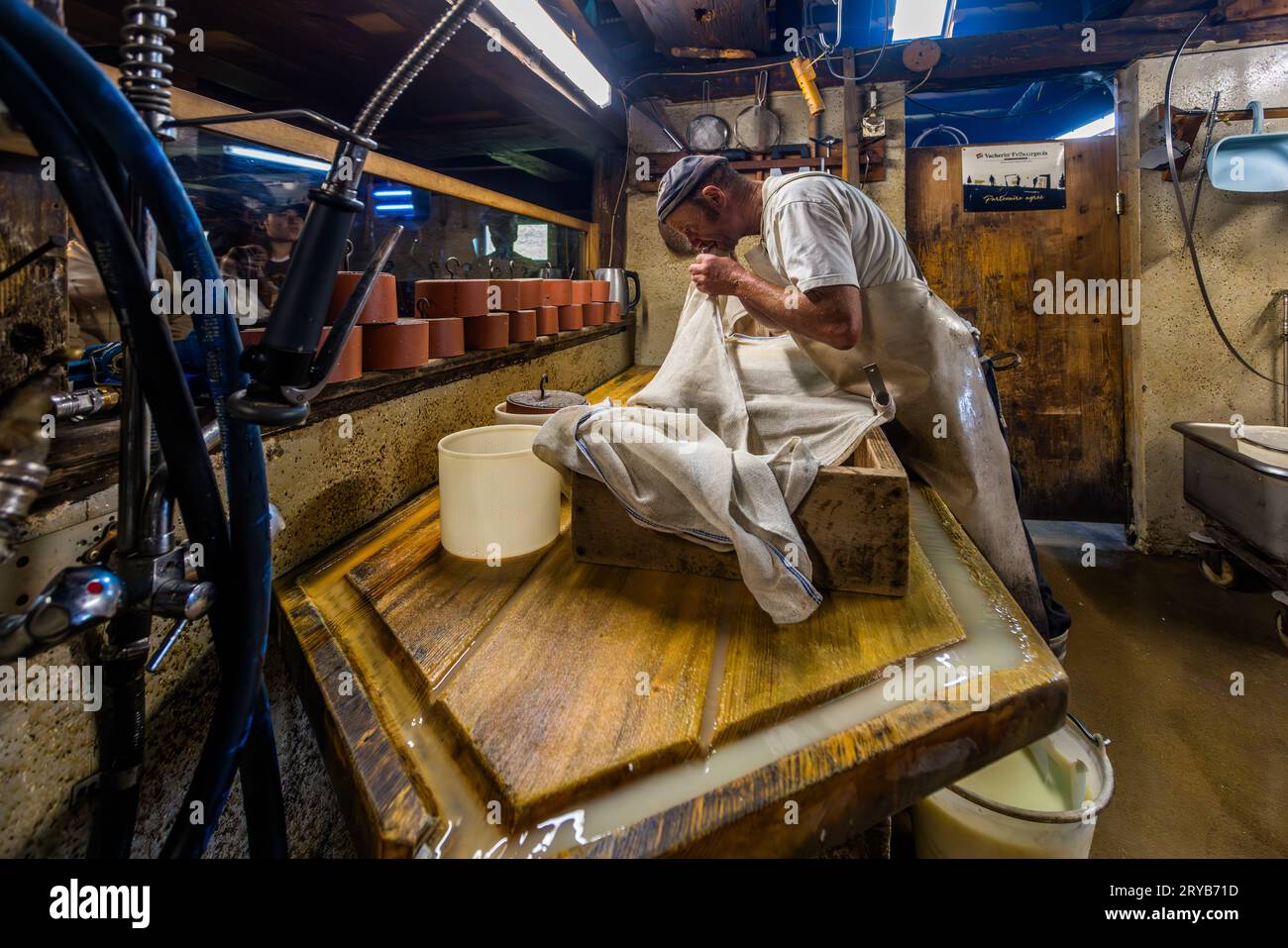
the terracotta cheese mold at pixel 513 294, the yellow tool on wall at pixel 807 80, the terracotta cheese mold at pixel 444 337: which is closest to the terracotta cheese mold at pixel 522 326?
the terracotta cheese mold at pixel 513 294

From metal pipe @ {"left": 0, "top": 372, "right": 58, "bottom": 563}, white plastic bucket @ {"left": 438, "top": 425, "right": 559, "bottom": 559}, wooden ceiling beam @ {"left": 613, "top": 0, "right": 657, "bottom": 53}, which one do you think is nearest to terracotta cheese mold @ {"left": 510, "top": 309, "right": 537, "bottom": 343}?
white plastic bucket @ {"left": 438, "top": 425, "right": 559, "bottom": 559}

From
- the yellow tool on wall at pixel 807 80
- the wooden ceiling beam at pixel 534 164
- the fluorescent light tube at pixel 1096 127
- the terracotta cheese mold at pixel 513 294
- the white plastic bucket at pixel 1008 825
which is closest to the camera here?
the white plastic bucket at pixel 1008 825

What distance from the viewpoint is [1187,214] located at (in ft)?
11.5

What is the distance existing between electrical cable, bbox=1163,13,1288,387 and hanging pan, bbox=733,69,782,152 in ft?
6.46

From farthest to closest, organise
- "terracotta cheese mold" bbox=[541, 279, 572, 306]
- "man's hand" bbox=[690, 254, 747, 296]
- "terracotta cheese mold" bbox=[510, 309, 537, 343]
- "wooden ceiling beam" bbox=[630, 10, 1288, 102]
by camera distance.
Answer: "wooden ceiling beam" bbox=[630, 10, 1288, 102] < "terracotta cheese mold" bbox=[541, 279, 572, 306] < "terracotta cheese mold" bbox=[510, 309, 537, 343] < "man's hand" bbox=[690, 254, 747, 296]

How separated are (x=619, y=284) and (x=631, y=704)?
3.29 meters

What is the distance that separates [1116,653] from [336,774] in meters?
3.20

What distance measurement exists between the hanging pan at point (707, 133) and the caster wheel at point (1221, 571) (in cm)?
357

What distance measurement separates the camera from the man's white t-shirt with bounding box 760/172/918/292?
1574 mm

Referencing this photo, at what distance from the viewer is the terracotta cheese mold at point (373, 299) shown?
54.1 inches

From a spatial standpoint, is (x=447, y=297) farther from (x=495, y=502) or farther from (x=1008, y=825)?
(x=1008, y=825)

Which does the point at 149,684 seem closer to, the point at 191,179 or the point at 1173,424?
the point at 191,179

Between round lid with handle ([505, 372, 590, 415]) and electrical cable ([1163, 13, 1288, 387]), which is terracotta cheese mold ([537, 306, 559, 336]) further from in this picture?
electrical cable ([1163, 13, 1288, 387])
